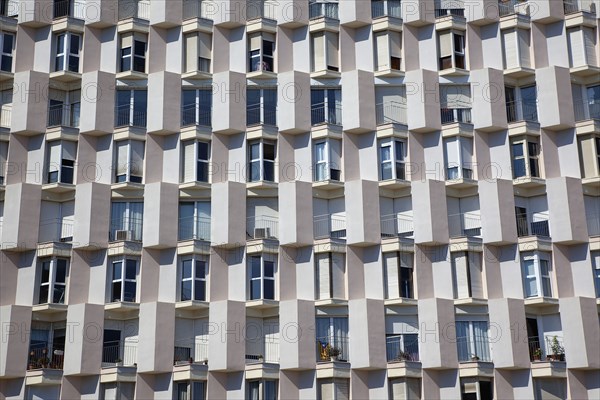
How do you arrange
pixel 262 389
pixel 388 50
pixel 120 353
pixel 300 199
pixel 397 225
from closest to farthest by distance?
1. pixel 262 389
2. pixel 120 353
3. pixel 300 199
4. pixel 397 225
5. pixel 388 50

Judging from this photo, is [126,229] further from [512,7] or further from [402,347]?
[512,7]

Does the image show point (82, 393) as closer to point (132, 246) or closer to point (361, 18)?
point (132, 246)

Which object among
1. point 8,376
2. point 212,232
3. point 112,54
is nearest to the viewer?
point 8,376

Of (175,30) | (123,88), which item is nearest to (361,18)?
(175,30)

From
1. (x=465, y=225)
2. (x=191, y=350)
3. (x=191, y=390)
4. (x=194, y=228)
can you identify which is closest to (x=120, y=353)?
(x=191, y=350)

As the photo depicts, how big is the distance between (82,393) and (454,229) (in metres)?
20.5

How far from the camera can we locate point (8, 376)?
156 ft

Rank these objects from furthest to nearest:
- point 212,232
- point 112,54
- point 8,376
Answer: point 112,54 → point 212,232 → point 8,376

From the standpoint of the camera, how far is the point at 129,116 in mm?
53062

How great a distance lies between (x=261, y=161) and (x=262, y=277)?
6324mm

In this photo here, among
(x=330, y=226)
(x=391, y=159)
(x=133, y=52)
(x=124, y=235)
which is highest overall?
(x=133, y=52)

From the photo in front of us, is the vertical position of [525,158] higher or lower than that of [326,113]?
lower

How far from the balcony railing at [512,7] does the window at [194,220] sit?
19.6 meters

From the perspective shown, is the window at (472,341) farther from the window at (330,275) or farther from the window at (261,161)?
the window at (261,161)
